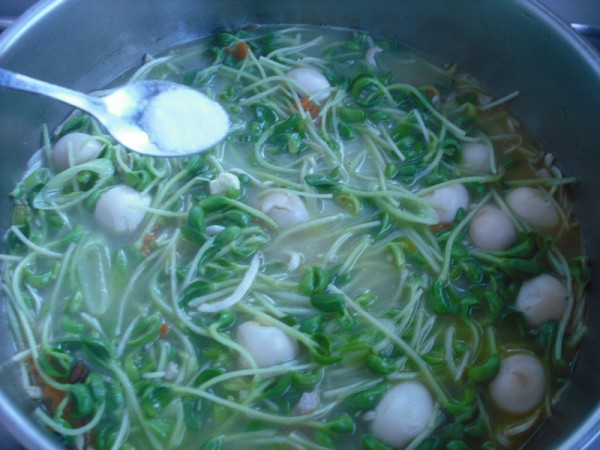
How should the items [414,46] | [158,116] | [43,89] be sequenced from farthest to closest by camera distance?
[414,46] → [158,116] → [43,89]

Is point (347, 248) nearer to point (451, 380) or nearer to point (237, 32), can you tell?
point (451, 380)

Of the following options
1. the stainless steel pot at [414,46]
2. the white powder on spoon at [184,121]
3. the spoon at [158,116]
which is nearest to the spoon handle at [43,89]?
the spoon at [158,116]

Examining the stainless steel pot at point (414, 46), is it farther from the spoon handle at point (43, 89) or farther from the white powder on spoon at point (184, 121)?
the white powder on spoon at point (184, 121)

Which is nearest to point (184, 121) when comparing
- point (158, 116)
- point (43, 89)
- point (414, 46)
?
point (158, 116)

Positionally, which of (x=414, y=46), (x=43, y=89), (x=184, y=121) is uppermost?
(x=43, y=89)

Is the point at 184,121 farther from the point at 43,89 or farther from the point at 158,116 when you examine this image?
the point at 43,89

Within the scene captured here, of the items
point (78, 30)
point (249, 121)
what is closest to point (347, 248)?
point (249, 121)

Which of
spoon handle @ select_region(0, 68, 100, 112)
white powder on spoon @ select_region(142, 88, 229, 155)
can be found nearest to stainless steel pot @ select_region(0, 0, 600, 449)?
spoon handle @ select_region(0, 68, 100, 112)
